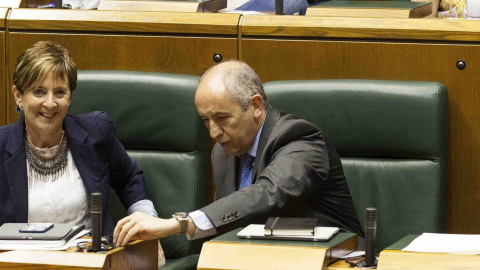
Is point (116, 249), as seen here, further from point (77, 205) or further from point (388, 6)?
point (388, 6)

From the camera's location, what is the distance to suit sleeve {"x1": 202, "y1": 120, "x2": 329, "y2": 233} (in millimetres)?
2025

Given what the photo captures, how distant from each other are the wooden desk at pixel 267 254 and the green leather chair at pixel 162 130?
28.4 inches

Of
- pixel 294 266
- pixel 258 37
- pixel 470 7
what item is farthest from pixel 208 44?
pixel 294 266

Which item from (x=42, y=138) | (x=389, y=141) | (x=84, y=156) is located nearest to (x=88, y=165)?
(x=84, y=156)

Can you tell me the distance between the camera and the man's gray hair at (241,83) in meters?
2.28

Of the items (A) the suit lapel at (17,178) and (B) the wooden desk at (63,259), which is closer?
(B) the wooden desk at (63,259)

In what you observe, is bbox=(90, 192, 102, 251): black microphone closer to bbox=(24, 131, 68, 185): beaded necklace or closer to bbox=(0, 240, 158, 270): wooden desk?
bbox=(0, 240, 158, 270): wooden desk

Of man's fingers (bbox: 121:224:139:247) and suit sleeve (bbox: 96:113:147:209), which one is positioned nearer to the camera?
man's fingers (bbox: 121:224:139:247)

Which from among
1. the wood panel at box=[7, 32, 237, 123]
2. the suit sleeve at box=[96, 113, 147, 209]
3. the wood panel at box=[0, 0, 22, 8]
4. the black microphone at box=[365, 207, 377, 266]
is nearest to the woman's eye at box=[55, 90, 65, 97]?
the suit sleeve at box=[96, 113, 147, 209]

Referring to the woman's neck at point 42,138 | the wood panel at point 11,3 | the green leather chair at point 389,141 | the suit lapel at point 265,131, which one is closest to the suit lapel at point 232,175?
the suit lapel at point 265,131

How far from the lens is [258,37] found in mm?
2621

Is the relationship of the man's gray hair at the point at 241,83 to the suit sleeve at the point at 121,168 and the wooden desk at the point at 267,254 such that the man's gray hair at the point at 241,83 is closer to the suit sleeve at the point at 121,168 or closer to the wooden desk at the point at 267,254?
the suit sleeve at the point at 121,168

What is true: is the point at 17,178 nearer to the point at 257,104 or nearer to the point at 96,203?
the point at 96,203

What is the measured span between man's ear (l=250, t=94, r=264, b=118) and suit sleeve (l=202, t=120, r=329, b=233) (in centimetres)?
10
